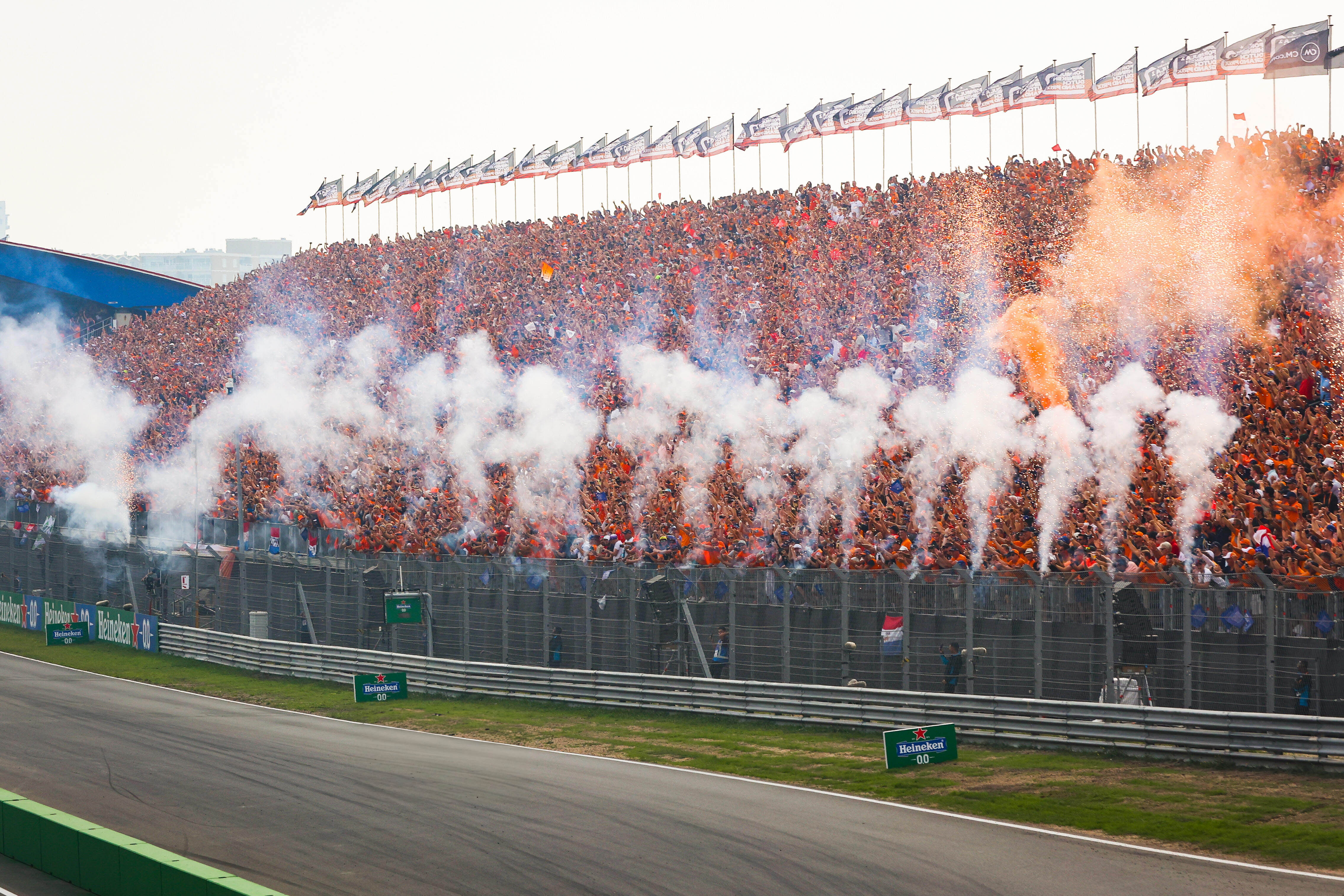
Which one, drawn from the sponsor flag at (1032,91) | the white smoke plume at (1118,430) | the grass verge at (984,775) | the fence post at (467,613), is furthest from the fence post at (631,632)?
the sponsor flag at (1032,91)

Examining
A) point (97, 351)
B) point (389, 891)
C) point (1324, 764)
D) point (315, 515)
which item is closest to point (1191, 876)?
point (1324, 764)

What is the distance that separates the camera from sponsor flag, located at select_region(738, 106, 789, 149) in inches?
1772

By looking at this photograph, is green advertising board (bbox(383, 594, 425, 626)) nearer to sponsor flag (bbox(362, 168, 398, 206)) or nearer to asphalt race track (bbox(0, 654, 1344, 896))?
asphalt race track (bbox(0, 654, 1344, 896))

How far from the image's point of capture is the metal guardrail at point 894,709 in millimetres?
14711

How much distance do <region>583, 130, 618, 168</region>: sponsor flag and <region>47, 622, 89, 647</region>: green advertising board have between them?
2649 centimetres

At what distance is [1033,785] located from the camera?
1466 centimetres

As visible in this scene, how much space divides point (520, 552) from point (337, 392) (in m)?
16.9

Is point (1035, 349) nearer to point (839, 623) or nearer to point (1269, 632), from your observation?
point (839, 623)

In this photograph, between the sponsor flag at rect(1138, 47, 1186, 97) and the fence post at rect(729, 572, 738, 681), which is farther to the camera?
the sponsor flag at rect(1138, 47, 1186, 97)

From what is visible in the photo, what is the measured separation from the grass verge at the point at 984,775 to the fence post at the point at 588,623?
805mm

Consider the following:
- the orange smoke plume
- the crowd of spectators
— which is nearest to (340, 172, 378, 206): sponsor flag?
the crowd of spectators

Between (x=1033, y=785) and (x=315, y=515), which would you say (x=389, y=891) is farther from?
(x=315, y=515)

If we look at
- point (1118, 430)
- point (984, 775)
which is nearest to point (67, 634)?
point (1118, 430)

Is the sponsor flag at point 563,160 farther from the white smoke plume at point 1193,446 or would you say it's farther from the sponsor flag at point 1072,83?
the white smoke plume at point 1193,446
